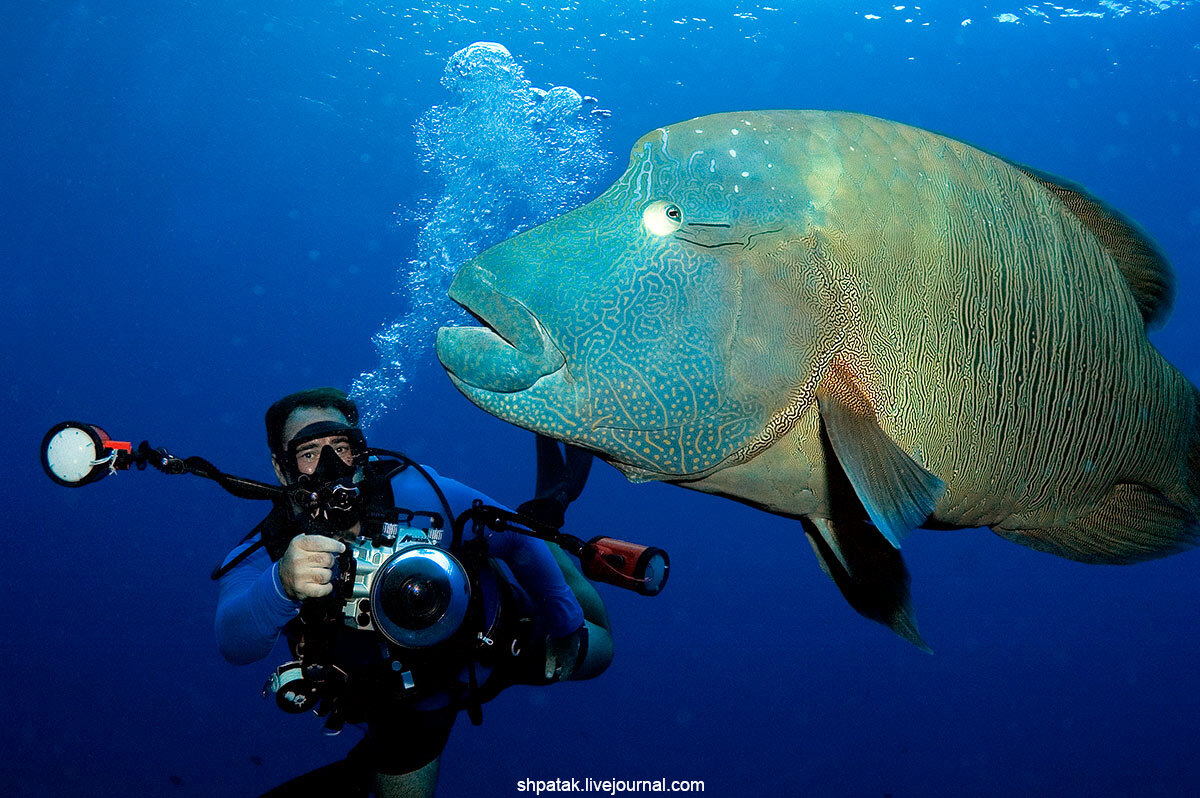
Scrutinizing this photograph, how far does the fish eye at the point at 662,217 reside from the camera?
122 centimetres

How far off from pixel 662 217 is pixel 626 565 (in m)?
1.51

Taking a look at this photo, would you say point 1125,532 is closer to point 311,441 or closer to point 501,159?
point 311,441

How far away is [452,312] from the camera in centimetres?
1683

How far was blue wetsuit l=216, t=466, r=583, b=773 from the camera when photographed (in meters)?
2.58

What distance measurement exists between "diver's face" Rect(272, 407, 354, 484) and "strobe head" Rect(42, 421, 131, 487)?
1.20 metres

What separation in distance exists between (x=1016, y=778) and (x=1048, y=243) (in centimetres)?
3208

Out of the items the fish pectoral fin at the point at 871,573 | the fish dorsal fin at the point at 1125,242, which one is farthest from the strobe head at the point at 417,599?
the fish dorsal fin at the point at 1125,242

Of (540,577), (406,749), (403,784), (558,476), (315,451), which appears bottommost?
(403,784)

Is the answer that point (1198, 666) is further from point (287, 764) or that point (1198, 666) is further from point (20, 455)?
point (20, 455)

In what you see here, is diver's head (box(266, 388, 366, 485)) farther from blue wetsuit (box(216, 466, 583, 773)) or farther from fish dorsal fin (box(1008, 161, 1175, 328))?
fish dorsal fin (box(1008, 161, 1175, 328))

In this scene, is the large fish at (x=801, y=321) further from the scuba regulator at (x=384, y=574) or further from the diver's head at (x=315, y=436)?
the diver's head at (x=315, y=436)

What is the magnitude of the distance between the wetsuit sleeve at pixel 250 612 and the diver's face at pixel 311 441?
54cm

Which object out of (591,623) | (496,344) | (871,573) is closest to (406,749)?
(591,623)

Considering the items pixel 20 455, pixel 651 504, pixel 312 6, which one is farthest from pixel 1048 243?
pixel 20 455
